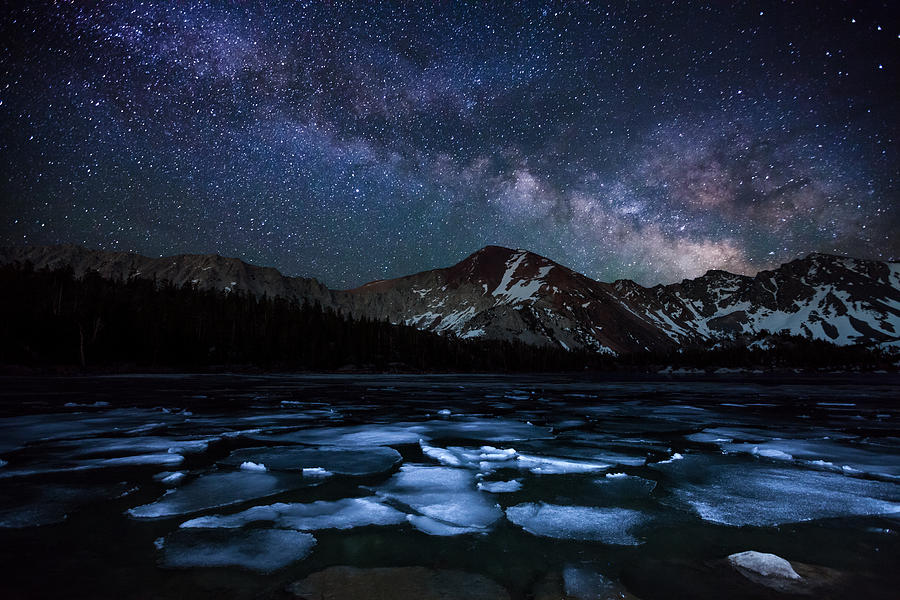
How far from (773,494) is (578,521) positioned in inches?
139

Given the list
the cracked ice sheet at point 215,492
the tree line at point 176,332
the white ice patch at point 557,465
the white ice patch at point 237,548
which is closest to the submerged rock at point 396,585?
the white ice patch at point 237,548

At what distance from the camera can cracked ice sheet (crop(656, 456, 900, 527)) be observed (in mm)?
5652

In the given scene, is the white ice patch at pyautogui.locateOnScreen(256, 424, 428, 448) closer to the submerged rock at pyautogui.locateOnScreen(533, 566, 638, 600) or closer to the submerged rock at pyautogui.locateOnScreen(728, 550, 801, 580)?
the submerged rock at pyautogui.locateOnScreen(533, 566, 638, 600)

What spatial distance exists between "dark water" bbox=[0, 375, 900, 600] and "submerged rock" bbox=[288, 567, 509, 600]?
143 millimetres

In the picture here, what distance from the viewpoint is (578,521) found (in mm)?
5293

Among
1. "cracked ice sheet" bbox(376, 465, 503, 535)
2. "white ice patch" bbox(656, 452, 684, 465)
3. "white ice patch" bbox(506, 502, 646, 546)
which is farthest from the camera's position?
"white ice patch" bbox(656, 452, 684, 465)

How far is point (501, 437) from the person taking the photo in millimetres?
11812

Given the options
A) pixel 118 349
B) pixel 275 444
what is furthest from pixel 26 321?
pixel 275 444

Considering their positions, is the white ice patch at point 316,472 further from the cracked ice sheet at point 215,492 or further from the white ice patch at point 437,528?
the white ice patch at point 437,528

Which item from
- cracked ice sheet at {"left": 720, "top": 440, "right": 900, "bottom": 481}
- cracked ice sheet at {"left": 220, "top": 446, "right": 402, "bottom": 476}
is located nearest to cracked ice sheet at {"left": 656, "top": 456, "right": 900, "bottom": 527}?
cracked ice sheet at {"left": 720, "top": 440, "right": 900, "bottom": 481}

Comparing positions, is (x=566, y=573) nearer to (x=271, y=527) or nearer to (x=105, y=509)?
(x=271, y=527)

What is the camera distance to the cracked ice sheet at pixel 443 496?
5.39 metres

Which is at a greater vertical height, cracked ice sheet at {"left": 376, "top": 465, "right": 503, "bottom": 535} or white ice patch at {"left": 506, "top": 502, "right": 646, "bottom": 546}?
white ice patch at {"left": 506, "top": 502, "right": 646, "bottom": 546}

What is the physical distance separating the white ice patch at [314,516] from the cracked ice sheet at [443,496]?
430 millimetres
